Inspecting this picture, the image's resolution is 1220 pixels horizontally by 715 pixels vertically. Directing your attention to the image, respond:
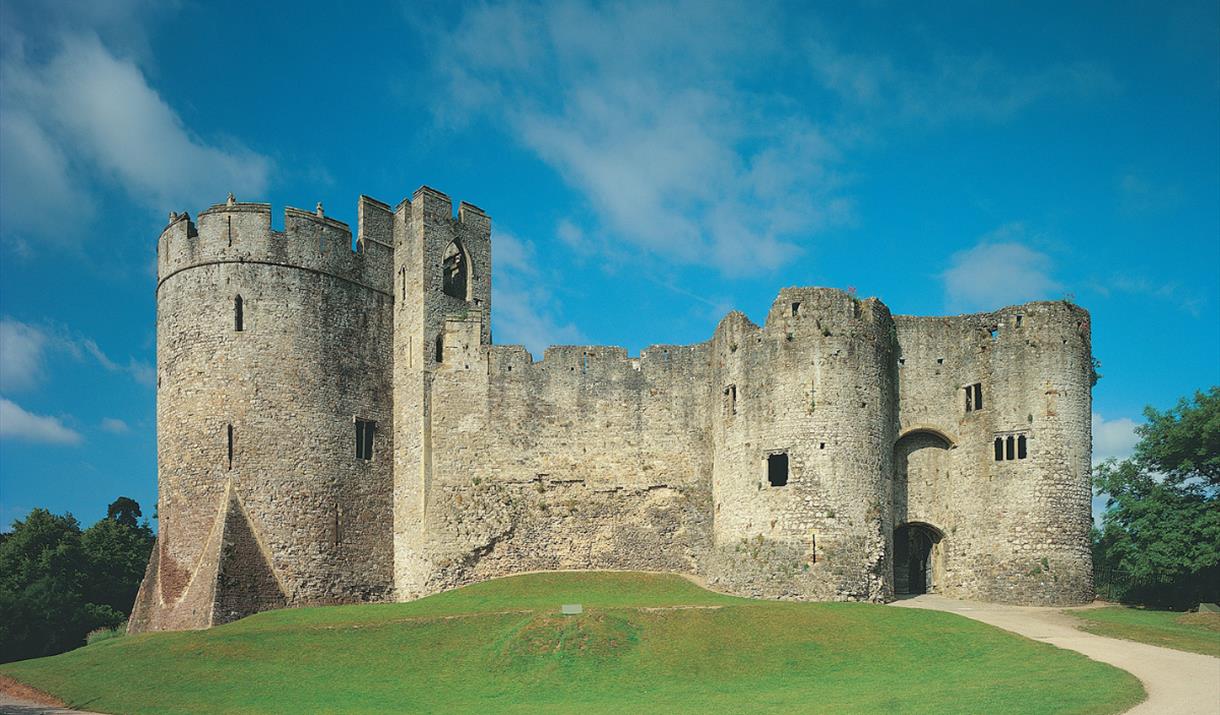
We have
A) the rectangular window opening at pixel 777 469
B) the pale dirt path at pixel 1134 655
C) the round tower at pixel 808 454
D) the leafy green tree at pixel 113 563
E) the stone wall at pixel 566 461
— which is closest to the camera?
the pale dirt path at pixel 1134 655

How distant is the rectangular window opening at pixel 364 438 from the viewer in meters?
40.6

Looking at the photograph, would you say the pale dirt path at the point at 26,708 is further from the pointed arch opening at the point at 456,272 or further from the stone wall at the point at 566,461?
the pointed arch opening at the point at 456,272

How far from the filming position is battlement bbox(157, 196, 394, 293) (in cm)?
3947

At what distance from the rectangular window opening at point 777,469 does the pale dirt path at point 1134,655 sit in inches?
209

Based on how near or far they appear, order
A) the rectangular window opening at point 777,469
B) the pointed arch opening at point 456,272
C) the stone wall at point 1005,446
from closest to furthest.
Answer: the rectangular window opening at point 777,469
the stone wall at point 1005,446
the pointed arch opening at point 456,272

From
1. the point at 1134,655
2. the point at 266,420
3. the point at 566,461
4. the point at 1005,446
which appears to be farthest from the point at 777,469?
the point at 266,420

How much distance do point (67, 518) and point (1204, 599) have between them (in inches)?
1810

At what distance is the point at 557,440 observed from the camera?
4084 cm

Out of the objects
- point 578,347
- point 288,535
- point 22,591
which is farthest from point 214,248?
point 22,591

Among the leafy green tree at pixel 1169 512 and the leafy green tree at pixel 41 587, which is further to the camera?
the leafy green tree at pixel 41 587

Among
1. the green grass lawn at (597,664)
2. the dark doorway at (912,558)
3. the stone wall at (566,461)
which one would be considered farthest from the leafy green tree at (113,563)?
the dark doorway at (912,558)

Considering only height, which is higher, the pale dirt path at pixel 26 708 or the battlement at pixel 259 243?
the battlement at pixel 259 243

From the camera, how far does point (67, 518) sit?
50406 millimetres

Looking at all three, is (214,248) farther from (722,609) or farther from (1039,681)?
(1039,681)
